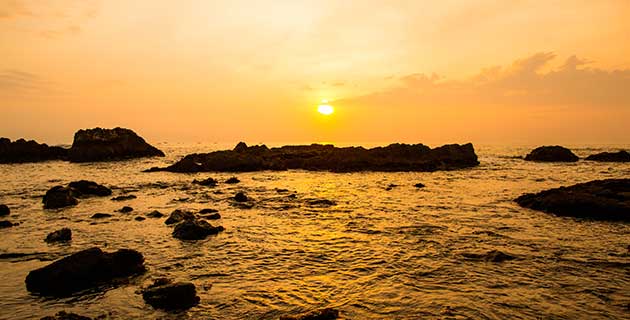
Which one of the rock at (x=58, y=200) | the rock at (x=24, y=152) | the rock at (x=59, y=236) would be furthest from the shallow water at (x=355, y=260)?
the rock at (x=24, y=152)

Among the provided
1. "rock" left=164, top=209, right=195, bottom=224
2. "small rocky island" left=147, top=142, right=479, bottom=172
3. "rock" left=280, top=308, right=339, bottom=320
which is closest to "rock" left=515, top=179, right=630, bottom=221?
"rock" left=280, top=308, right=339, bottom=320

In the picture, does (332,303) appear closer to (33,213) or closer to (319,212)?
(319,212)

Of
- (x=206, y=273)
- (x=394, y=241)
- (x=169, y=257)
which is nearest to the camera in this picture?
(x=206, y=273)

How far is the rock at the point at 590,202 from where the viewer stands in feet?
74.1

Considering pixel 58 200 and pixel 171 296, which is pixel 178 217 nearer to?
pixel 58 200

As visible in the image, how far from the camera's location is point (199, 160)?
242 feet

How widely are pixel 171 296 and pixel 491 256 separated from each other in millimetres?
11987

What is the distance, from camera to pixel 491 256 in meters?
15.0

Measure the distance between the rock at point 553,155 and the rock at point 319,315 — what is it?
80.9m

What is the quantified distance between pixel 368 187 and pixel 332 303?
29496 mm

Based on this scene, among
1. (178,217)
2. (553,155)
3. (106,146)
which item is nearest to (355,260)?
(178,217)

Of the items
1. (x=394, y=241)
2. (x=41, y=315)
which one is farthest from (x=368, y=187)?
(x=41, y=315)

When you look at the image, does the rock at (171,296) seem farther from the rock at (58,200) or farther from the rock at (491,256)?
the rock at (58,200)

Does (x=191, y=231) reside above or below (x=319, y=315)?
above
